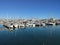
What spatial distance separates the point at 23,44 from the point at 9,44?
1994 millimetres

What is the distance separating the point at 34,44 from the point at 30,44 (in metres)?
0.56

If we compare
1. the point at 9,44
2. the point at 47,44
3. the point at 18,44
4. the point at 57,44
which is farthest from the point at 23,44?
the point at 57,44

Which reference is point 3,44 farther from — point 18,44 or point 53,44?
point 53,44

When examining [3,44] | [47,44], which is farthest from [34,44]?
[3,44]

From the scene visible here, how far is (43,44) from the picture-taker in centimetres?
1678

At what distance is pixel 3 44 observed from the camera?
17.3 m

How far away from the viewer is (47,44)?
54.9ft

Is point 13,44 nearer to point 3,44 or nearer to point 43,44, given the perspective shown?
point 3,44

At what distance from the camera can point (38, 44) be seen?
55.3 ft

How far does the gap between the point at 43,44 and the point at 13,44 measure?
13.9 ft

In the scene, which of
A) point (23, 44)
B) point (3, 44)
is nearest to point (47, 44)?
point (23, 44)

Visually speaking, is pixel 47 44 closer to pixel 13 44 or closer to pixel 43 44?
pixel 43 44

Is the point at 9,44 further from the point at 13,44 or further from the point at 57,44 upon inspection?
the point at 57,44

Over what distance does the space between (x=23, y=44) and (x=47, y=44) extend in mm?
3365
